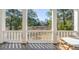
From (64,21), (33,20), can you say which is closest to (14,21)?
(33,20)

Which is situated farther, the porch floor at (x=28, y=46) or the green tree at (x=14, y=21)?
the green tree at (x=14, y=21)

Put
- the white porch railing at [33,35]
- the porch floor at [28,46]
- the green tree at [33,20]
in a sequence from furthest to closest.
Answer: the green tree at [33,20]
the white porch railing at [33,35]
the porch floor at [28,46]

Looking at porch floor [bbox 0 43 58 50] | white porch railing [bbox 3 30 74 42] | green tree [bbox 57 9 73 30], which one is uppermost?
green tree [bbox 57 9 73 30]

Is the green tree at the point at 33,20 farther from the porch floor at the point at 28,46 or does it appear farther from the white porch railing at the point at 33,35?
the porch floor at the point at 28,46

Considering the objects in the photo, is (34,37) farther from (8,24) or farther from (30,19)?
(8,24)

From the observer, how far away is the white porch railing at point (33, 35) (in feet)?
4.68

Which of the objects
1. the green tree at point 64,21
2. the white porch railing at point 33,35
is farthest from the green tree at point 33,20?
the green tree at point 64,21

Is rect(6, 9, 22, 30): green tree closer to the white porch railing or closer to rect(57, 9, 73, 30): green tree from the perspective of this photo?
the white porch railing

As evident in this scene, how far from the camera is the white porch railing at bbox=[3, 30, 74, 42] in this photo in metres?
1.43

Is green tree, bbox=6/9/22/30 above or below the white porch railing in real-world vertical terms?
above

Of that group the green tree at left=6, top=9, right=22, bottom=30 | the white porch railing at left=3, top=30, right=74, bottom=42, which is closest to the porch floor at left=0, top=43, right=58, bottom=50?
the white porch railing at left=3, top=30, right=74, bottom=42

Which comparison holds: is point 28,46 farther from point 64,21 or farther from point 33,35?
point 64,21

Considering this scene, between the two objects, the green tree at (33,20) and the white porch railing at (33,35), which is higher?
the green tree at (33,20)
